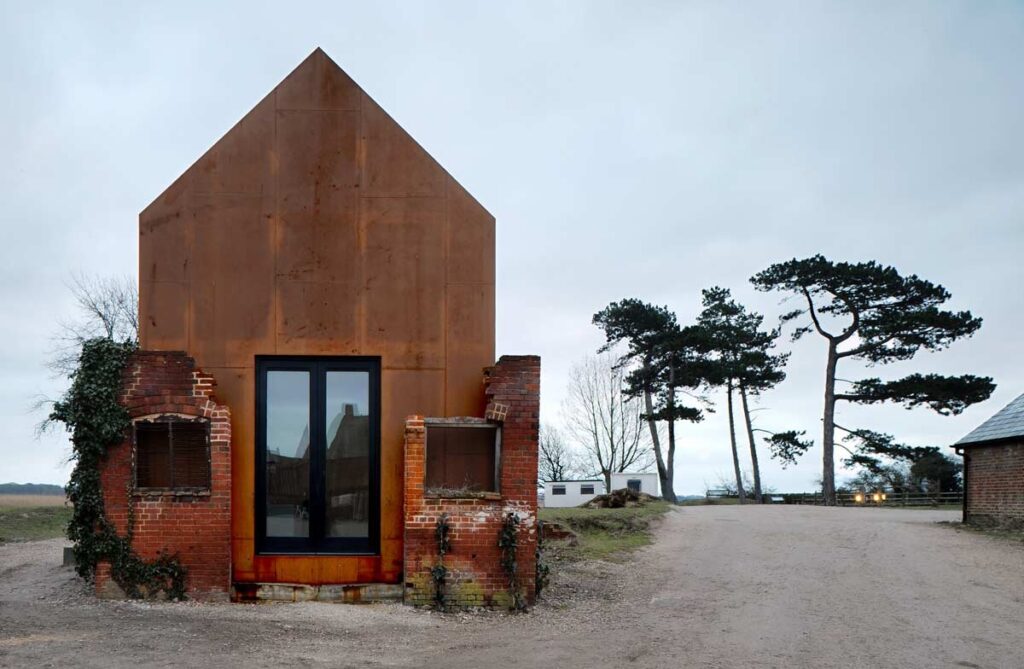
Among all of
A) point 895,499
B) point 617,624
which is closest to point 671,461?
point 895,499

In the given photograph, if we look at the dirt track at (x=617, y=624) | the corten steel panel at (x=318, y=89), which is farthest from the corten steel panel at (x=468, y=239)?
the dirt track at (x=617, y=624)

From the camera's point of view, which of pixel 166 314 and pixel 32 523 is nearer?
pixel 166 314

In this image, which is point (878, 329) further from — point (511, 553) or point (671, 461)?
point (511, 553)

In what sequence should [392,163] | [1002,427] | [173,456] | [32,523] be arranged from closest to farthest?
[173,456] → [392,163] → [1002,427] → [32,523]

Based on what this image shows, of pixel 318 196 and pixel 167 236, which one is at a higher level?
pixel 318 196

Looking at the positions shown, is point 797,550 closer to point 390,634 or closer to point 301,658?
point 390,634

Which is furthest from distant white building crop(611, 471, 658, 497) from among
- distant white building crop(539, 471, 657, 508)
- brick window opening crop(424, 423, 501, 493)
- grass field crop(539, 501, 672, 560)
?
brick window opening crop(424, 423, 501, 493)

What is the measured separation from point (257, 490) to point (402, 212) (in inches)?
156

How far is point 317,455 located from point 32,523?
59.6 ft

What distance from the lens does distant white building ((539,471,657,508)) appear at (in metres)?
38.8

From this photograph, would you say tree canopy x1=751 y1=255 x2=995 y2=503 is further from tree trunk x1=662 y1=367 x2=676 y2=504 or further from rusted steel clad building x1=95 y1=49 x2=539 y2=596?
rusted steel clad building x1=95 y1=49 x2=539 y2=596

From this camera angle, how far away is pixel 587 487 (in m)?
39.2

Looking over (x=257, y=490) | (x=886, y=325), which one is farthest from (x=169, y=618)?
(x=886, y=325)

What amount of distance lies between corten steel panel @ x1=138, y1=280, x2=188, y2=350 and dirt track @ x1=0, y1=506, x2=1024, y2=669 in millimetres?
3177
